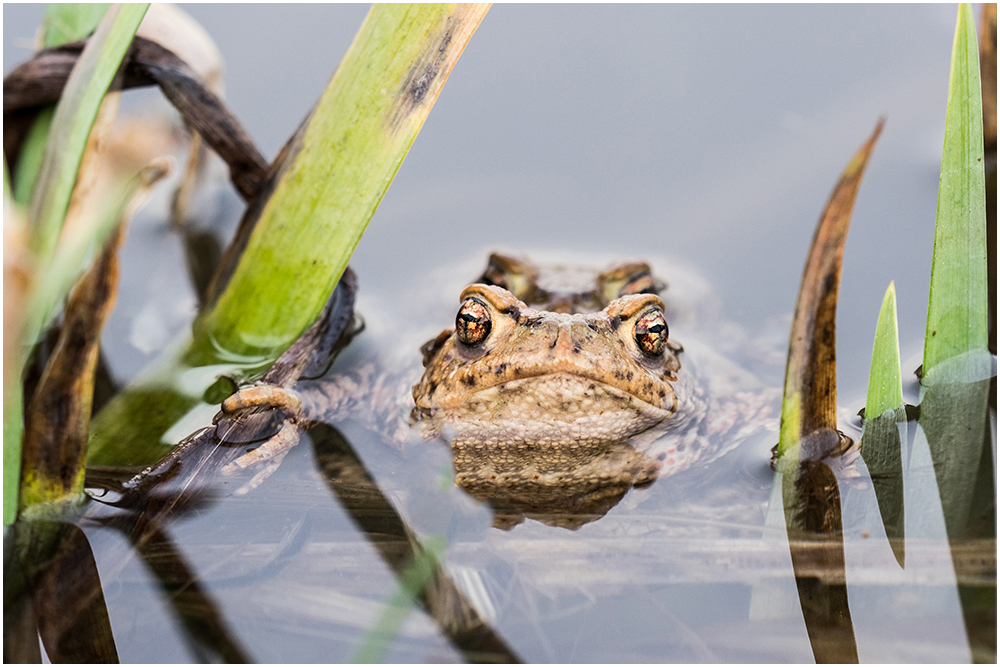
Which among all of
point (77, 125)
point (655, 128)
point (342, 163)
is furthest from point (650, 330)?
point (655, 128)

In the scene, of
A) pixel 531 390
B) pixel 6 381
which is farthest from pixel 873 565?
pixel 6 381

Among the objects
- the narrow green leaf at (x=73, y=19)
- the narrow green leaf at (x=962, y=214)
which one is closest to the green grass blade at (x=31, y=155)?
the narrow green leaf at (x=73, y=19)

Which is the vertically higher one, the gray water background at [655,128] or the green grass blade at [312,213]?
the gray water background at [655,128]

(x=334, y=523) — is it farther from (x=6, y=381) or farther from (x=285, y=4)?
(x=285, y=4)

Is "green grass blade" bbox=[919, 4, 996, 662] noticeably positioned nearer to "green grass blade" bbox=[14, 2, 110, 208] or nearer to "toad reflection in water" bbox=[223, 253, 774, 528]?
"toad reflection in water" bbox=[223, 253, 774, 528]

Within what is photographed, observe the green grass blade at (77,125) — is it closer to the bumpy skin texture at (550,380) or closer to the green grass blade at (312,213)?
the green grass blade at (312,213)

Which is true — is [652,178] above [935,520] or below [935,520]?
above
